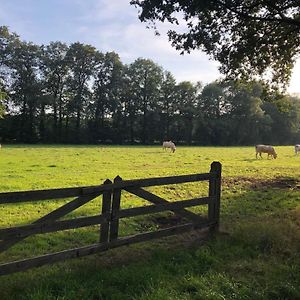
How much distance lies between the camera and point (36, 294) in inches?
203

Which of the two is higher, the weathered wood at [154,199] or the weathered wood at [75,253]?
the weathered wood at [154,199]

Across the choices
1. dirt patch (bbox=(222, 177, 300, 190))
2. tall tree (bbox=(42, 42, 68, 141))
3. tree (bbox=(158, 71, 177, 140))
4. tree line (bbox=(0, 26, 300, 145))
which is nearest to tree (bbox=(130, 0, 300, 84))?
dirt patch (bbox=(222, 177, 300, 190))

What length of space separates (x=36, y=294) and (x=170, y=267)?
244 cm

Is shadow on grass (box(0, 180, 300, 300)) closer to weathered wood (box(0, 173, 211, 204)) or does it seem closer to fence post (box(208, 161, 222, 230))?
fence post (box(208, 161, 222, 230))

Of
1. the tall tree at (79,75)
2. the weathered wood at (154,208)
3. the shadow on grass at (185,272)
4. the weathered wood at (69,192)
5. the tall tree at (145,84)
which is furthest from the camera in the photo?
the tall tree at (145,84)

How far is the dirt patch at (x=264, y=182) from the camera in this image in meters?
16.9

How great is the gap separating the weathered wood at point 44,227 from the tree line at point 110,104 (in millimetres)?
65448

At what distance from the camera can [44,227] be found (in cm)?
595

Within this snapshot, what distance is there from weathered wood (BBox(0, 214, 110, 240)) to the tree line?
6545 cm

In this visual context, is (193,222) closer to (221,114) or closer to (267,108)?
(221,114)

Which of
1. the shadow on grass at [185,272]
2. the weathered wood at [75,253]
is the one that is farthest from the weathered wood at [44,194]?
the shadow on grass at [185,272]

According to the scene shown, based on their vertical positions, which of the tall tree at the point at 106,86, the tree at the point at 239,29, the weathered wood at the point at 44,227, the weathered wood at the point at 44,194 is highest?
the tall tree at the point at 106,86

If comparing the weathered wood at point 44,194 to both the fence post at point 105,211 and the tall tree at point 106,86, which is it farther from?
the tall tree at point 106,86

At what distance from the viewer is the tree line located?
7338 cm
